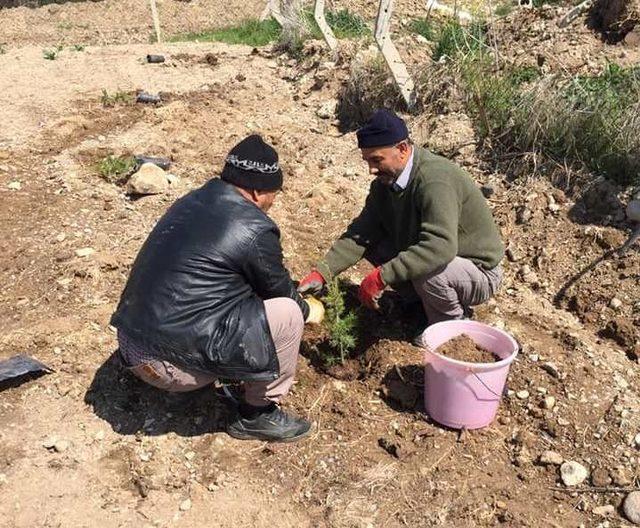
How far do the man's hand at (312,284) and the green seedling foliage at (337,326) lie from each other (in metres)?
0.06

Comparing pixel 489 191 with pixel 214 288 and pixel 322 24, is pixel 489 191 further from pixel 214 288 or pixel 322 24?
pixel 322 24

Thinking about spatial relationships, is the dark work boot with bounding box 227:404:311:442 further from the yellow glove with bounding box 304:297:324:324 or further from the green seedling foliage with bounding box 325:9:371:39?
the green seedling foliage with bounding box 325:9:371:39

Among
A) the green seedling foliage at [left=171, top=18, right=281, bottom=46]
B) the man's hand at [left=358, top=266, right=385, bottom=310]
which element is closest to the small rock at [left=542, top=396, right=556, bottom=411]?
the man's hand at [left=358, top=266, right=385, bottom=310]

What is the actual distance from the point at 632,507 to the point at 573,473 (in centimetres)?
25

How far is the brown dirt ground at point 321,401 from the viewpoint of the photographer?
8.90ft

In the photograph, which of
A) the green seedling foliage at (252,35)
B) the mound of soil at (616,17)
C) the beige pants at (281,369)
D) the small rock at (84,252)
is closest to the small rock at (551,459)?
the beige pants at (281,369)

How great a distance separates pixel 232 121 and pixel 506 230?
126 inches

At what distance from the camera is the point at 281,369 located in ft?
9.36

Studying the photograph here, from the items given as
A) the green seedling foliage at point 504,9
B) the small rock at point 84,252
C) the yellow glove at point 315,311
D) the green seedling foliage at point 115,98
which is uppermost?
the green seedling foliage at point 504,9

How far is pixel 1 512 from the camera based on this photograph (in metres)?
2.61

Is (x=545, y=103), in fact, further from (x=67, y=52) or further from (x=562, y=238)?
(x=67, y=52)

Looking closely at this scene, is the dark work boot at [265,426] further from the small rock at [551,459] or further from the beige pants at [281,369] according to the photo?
the small rock at [551,459]

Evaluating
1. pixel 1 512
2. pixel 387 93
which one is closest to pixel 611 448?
pixel 1 512

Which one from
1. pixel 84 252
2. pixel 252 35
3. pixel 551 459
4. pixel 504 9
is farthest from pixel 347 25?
pixel 551 459
